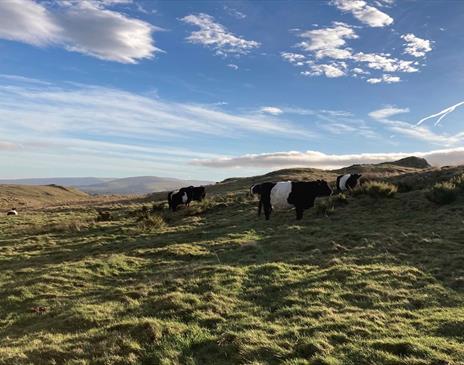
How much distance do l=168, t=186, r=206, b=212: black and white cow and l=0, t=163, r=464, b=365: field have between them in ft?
33.8

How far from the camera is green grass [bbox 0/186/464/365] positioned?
306 inches

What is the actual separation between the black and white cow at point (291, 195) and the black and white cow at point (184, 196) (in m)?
9.02

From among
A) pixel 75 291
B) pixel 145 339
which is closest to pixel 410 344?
pixel 145 339

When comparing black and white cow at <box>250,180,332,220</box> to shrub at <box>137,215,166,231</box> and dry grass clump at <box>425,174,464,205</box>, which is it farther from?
shrub at <box>137,215,166,231</box>

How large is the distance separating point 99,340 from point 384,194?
62.5ft

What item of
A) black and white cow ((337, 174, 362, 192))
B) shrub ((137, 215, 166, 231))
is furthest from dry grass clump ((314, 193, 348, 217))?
shrub ((137, 215, 166, 231))

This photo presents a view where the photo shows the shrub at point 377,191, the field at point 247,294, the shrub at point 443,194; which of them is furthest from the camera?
the shrub at point 377,191

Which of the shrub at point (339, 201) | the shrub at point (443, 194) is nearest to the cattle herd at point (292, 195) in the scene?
the shrub at point (339, 201)

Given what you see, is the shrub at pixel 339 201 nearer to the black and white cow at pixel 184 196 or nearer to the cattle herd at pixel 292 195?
the cattle herd at pixel 292 195

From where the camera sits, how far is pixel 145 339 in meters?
8.36

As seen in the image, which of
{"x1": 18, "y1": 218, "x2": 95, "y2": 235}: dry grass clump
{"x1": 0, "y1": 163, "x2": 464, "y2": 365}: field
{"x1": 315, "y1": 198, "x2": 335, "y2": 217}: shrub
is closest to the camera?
{"x1": 0, "y1": 163, "x2": 464, "y2": 365}: field

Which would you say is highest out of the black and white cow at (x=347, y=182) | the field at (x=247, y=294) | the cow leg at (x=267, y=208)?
the black and white cow at (x=347, y=182)

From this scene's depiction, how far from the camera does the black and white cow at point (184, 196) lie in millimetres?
31812

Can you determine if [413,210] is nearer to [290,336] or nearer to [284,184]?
[284,184]
